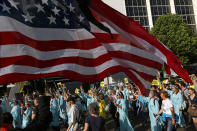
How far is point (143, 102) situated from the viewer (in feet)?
30.8

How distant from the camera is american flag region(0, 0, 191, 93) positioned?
2.88 metres

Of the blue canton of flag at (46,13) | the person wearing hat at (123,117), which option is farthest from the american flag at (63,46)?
the person wearing hat at (123,117)

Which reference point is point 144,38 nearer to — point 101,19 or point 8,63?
point 101,19

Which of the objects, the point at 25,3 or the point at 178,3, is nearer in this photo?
the point at 25,3

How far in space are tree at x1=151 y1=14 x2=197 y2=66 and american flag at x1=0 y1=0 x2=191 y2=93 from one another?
2978cm

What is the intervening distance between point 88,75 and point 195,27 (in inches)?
2035

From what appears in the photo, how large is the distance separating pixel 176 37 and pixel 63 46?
31.3 metres

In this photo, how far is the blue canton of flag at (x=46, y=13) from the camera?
9.60 ft

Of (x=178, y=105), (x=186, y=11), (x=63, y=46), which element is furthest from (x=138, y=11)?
(x=63, y=46)

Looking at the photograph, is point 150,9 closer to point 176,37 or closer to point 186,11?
point 186,11

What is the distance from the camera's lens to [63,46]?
330cm

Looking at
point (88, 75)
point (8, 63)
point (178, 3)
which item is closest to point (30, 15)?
point (8, 63)

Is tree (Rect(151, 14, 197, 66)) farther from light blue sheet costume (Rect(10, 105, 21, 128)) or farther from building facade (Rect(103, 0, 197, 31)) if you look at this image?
light blue sheet costume (Rect(10, 105, 21, 128))

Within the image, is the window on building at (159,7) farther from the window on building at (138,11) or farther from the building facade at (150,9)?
the window on building at (138,11)
